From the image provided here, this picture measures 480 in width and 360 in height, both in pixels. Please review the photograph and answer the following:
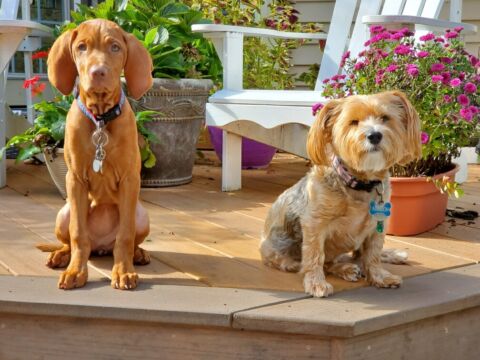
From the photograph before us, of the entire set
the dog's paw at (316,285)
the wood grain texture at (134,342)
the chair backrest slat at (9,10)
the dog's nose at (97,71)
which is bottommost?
the wood grain texture at (134,342)

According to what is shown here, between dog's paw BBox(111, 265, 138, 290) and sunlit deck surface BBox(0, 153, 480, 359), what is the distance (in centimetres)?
3

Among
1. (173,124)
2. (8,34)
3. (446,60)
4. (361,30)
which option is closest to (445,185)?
(446,60)

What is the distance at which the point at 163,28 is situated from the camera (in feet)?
13.6

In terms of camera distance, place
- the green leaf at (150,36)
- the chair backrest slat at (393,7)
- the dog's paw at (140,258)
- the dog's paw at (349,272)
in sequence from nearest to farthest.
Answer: the dog's paw at (349,272) → the dog's paw at (140,258) → the chair backrest slat at (393,7) → the green leaf at (150,36)

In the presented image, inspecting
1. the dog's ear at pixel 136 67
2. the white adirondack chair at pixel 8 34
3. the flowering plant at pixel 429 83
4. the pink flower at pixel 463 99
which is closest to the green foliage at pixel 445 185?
the flowering plant at pixel 429 83

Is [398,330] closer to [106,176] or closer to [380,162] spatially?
[380,162]

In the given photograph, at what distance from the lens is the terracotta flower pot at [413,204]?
299 centimetres

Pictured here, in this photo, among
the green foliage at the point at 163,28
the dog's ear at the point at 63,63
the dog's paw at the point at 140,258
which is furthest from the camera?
the green foliage at the point at 163,28

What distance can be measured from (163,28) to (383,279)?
249 cm

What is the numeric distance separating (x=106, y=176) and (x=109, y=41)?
0.51 metres

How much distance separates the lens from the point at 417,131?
2.17 metres

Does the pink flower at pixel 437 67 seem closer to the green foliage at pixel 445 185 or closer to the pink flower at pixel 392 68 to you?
the pink flower at pixel 392 68

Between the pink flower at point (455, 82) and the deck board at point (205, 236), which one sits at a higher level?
the pink flower at point (455, 82)

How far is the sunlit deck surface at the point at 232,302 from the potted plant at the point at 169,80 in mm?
1259
